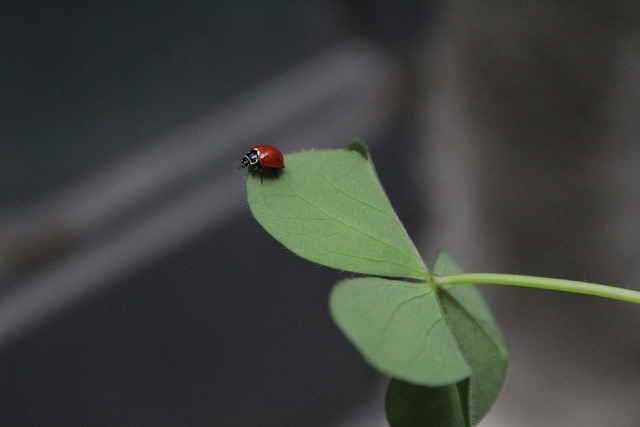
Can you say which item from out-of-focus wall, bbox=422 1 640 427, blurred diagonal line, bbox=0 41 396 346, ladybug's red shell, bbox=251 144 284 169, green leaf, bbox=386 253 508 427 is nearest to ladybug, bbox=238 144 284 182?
ladybug's red shell, bbox=251 144 284 169

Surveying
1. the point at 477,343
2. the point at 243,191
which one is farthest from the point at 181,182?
the point at 477,343

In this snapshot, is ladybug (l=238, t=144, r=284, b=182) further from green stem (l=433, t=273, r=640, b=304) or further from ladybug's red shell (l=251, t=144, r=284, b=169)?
green stem (l=433, t=273, r=640, b=304)

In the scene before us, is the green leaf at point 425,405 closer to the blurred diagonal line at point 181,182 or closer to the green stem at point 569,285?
the green stem at point 569,285

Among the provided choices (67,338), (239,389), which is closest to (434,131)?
(239,389)

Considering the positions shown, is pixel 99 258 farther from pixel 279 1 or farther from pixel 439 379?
pixel 439 379

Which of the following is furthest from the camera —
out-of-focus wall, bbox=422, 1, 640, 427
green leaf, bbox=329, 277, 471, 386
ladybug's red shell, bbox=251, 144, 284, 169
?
out-of-focus wall, bbox=422, 1, 640, 427

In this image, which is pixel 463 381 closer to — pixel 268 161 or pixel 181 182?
pixel 268 161
